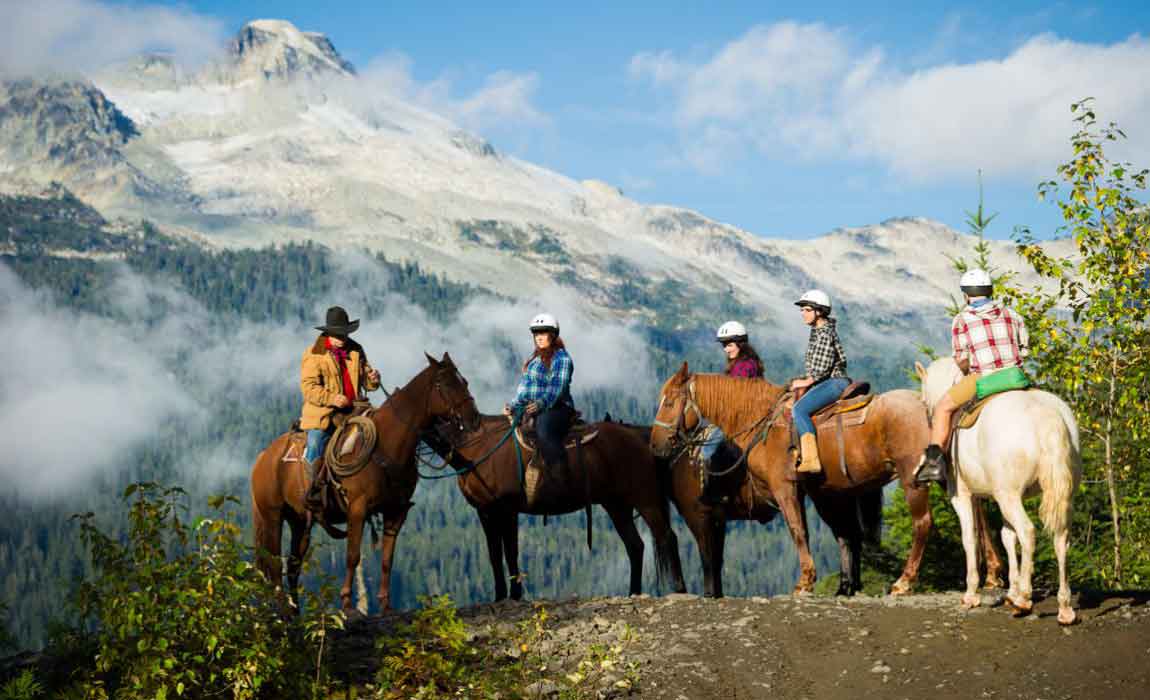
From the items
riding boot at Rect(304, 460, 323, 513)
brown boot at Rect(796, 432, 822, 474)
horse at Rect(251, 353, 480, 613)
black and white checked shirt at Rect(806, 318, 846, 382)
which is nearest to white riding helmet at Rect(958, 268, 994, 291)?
black and white checked shirt at Rect(806, 318, 846, 382)

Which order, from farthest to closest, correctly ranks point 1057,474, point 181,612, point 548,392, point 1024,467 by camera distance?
1. point 548,392
2. point 1024,467
3. point 1057,474
4. point 181,612

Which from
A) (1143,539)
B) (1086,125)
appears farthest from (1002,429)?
(1143,539)

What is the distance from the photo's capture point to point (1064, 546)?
37.7 ft

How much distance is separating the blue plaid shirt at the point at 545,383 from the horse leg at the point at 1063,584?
740 centimetres

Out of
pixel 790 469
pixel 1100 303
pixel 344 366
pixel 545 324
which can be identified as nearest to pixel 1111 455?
pixel 1100 303

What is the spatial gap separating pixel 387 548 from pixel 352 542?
0.71 m

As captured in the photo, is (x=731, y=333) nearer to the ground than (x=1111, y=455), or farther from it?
farther from it

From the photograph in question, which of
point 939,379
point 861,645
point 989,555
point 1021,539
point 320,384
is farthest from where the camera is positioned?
point 320,384

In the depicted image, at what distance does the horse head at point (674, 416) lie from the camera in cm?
1606

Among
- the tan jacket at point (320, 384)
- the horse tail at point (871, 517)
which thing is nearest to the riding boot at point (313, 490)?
the tan jacket at point (320, 384)

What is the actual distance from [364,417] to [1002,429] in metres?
8.48

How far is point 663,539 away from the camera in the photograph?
1736cm

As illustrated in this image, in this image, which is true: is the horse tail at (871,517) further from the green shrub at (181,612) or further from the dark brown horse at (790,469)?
the green shrub at (181,612)

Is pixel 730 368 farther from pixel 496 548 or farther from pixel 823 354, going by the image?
pixel 496 548
